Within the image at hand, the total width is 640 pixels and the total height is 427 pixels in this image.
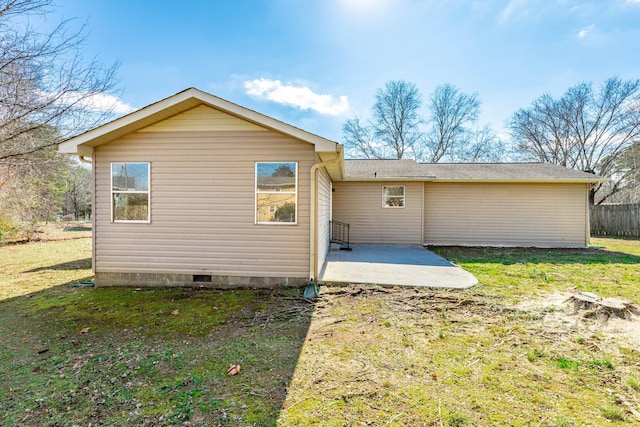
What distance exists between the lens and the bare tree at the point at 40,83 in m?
6.35

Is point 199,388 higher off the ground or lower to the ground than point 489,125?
lower

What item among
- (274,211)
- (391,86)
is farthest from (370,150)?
(274,211)

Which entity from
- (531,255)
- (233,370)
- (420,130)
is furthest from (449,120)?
(233,370)

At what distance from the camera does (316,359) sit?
302cm

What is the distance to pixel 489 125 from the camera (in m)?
24.8

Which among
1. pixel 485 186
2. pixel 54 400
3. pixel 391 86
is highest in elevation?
pixel 391 86

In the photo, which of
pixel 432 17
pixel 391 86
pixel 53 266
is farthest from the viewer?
pixel 391 86

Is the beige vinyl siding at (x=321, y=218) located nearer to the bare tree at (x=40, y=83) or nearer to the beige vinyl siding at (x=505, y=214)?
the beige vinyl siding at (x=505, y=214)

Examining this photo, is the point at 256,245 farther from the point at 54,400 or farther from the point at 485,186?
the point at 485,186

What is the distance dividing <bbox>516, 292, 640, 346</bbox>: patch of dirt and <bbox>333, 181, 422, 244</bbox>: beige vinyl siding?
254 inches

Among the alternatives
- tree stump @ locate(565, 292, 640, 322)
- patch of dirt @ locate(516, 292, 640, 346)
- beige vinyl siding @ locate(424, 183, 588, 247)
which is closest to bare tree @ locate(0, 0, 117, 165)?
patch of dirt @ locate(516, 292, 640, 346)

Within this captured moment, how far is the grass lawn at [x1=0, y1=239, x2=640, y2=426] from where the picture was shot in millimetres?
2189

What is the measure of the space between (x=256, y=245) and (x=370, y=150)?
21.2m

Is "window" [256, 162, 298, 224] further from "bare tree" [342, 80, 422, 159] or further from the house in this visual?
"bare tree" [342, 80, 422, 159]
